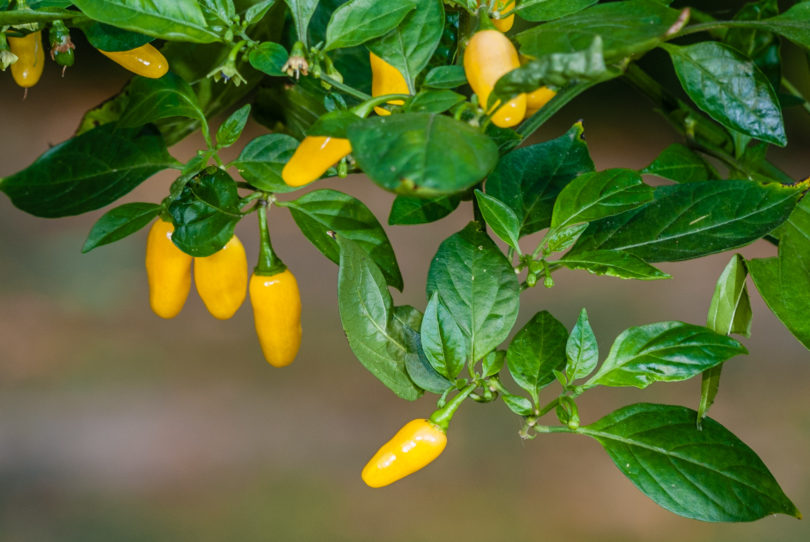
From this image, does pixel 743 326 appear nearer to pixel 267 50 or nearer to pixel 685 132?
pixel 685 132

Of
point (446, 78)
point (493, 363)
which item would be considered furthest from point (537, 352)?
point (446, 78)

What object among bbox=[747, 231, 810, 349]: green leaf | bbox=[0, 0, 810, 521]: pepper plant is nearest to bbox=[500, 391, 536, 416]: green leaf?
bbox=[0, 0, 810, 521]: pepper plant

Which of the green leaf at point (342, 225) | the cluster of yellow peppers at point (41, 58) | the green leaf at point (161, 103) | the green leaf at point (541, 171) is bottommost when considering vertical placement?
the green leaf at point (342, 225)

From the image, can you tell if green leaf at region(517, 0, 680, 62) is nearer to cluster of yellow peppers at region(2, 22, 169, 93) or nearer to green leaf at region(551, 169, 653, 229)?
green leaf at region(551, 169, 653, 229)

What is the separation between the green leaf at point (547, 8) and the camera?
0.28 meters

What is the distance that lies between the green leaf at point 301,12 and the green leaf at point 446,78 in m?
0.05

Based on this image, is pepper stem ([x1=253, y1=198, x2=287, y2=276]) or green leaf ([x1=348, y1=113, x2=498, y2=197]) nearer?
green leaf ([x1=348, y1=113, x2=498, y2=197])

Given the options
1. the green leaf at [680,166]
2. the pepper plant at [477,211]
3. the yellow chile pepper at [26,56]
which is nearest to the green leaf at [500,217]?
the pepper plant at [477,211]

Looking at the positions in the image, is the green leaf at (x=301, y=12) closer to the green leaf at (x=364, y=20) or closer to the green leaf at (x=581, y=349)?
the green leaf at (x=364, y=20)

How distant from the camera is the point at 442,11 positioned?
0.97ft

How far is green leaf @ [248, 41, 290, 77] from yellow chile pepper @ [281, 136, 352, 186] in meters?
0.05

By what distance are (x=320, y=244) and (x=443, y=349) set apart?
3.2 inches

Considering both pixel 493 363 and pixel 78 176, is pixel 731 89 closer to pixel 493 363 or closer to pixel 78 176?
pixel 493 363

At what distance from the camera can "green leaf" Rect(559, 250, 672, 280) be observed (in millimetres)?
281
